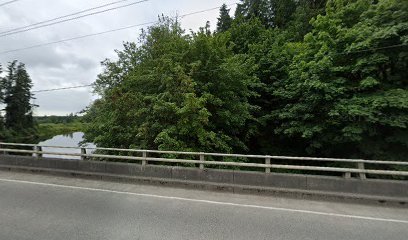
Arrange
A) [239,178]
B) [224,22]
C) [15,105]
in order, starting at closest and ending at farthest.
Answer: [239,178], [224,22], [15,105]

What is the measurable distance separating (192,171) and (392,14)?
933 cm

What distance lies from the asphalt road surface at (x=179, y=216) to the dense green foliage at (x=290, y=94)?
346 cm

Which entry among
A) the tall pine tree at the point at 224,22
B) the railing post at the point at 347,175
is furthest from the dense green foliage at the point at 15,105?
the railing post at the point at 347,175

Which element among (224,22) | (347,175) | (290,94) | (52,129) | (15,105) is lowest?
(347,175)

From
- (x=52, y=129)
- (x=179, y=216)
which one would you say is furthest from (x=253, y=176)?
(x=52, y=129)

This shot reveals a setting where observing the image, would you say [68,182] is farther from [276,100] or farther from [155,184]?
[276,100]

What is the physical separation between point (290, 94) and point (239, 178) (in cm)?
585

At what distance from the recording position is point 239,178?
703 centimetres

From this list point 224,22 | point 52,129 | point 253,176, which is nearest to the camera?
point 253,176

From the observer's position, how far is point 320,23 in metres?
11.0

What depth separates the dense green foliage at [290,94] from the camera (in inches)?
342

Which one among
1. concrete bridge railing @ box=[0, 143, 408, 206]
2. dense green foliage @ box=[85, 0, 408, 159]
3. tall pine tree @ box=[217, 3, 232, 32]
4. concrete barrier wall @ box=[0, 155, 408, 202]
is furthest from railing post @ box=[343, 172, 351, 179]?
tall pine tree @ box=[217, 3, 232, 32]

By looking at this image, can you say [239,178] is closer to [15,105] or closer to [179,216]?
[179,216]

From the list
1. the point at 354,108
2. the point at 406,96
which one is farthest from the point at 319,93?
the point at 406,96
